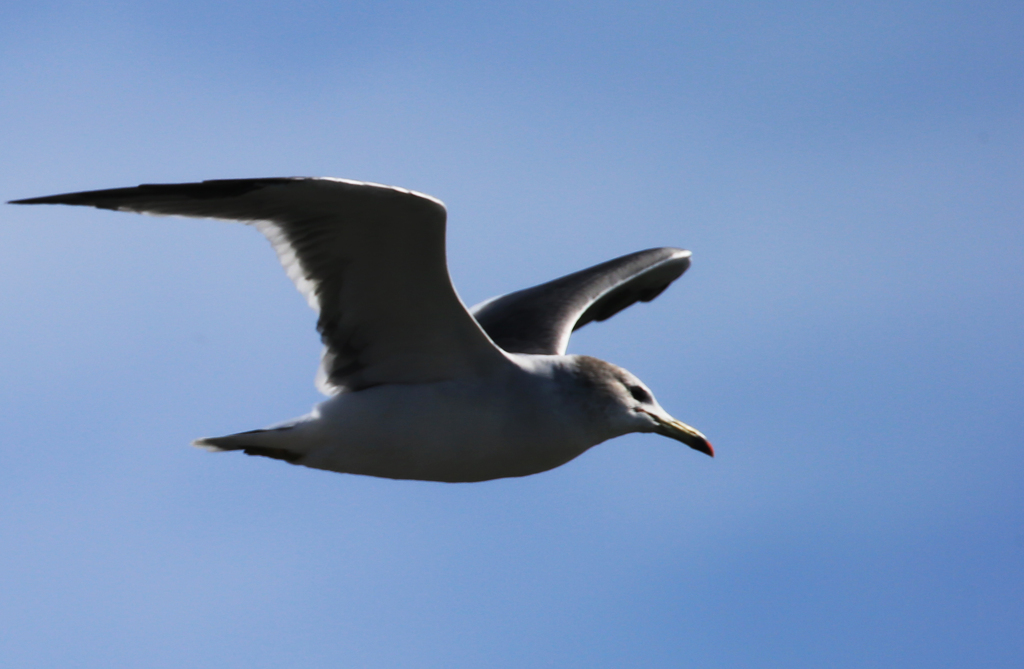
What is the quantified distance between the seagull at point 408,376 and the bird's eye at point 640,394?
7cm

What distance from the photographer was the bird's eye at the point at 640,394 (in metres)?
7.21

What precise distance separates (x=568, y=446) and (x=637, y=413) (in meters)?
0.61

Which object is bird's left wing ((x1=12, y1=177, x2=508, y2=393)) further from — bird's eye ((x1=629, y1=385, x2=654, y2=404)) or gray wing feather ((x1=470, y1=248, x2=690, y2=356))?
gray wing feather ((x1=470, y1=248, x2=690, y2=356))

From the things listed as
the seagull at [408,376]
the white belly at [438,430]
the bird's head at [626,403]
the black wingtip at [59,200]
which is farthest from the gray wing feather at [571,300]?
the black wingtip at [59,200]

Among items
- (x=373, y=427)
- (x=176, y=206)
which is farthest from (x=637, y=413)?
(x=176, y=206)

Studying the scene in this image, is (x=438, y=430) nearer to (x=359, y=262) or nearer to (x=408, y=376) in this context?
(x=408, y=376)

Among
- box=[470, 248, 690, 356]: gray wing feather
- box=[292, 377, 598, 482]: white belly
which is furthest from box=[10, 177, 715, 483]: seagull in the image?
box=[470, 248, 690, 356]: gray wing feather

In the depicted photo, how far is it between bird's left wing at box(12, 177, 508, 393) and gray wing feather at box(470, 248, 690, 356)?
1.47 metres

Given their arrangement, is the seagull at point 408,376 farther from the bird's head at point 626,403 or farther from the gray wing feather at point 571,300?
the gray wing feather at point 571,300

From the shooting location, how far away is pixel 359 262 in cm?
641

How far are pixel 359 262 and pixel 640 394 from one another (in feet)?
6.96

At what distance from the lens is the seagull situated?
20.4 ft

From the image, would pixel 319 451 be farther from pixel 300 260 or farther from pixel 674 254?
pixel 674 254

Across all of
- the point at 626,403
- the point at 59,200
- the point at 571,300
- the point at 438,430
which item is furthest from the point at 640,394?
the point at 59,200
